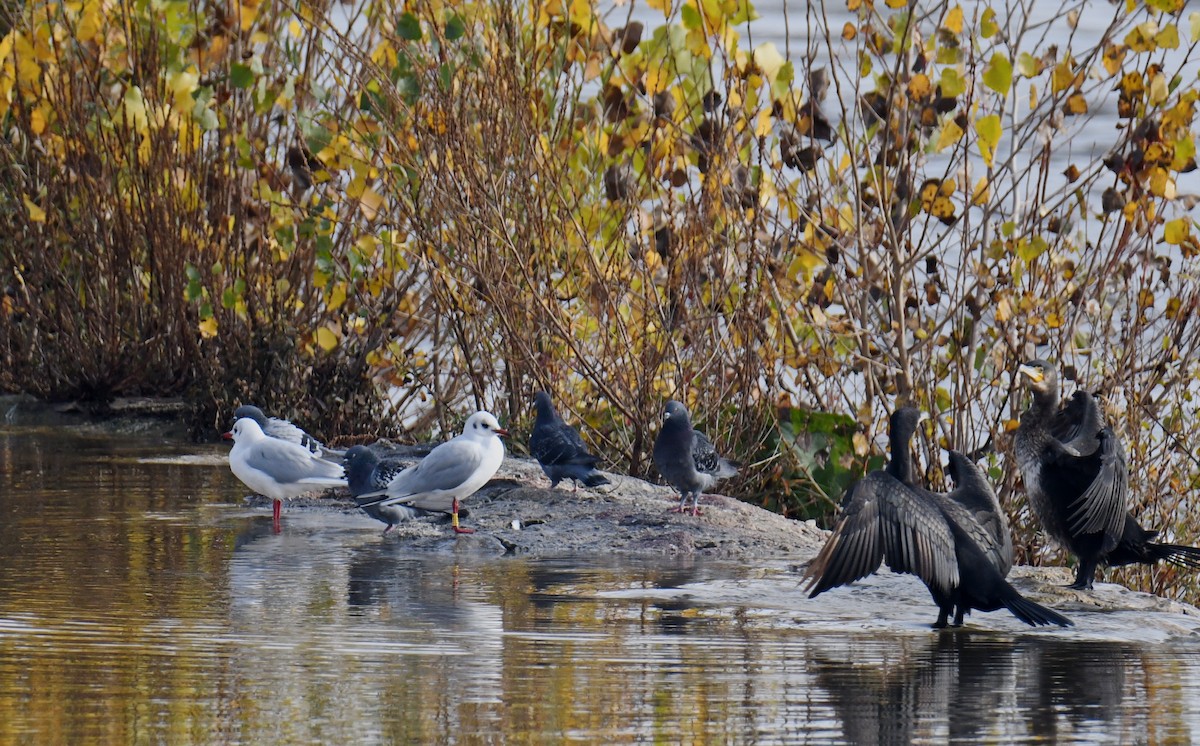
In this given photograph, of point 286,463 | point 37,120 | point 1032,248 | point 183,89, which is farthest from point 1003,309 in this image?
point 37,120

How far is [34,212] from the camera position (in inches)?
440

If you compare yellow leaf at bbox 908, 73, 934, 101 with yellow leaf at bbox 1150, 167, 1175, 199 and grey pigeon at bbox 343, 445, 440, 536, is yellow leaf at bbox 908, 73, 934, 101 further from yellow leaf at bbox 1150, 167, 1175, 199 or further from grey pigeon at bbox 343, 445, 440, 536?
grey pigeon at bbox 343, 445, 440, 536

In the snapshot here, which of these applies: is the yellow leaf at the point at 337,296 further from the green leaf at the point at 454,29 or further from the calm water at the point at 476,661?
the calm water at the point at 476,661

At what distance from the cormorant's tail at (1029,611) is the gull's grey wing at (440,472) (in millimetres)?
2604

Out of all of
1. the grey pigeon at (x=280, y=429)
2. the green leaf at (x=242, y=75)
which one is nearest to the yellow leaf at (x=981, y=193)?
the grey pigeon at (x=280, y=429)

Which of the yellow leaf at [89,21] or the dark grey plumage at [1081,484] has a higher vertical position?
the yellow leaf at [89,21]

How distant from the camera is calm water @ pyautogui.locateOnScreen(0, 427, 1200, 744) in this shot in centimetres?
445

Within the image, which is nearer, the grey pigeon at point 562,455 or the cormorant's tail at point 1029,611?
the cormorant's tail at point 1029,611

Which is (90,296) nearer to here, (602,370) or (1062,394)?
(602,370)

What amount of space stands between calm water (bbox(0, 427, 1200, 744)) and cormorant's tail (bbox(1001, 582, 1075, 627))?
0.17 feet

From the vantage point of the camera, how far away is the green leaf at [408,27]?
8.19 meters

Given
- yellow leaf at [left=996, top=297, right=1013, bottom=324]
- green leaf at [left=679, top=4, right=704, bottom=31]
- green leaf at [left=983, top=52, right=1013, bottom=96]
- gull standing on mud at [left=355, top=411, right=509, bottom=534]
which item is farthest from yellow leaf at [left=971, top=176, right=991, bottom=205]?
gull standing on mud at [left=355, top=411, right=509, bottom=534]

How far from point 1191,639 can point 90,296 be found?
24.3ft

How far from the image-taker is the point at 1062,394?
8719 millimetres
